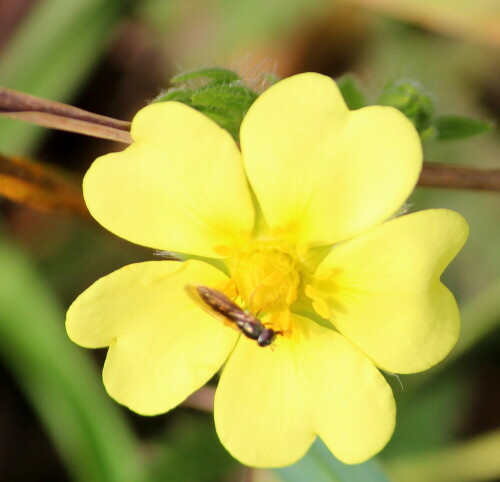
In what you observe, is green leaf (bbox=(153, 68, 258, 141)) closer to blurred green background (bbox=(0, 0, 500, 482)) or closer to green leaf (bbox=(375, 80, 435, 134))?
green leaf (bbox=(375, 80, 435, 134))

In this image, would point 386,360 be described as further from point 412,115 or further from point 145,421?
point 145,421

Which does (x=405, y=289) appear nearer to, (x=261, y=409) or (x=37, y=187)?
(x=261, y=409)

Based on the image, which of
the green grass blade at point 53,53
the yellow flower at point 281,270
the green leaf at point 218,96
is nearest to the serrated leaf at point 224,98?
the green leaf at point 218,96

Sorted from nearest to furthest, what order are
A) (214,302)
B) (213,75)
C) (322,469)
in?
(214,302)
(213,75)
(322,469)

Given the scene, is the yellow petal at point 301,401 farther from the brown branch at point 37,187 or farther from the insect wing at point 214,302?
the brown branch at point 37,187

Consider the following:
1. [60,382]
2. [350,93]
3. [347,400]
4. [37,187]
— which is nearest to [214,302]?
[347,400]

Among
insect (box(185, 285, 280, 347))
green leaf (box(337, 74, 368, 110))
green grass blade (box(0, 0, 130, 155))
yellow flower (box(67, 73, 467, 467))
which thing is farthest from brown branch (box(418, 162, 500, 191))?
green grass blade (box(0, 0, 130, 155))
